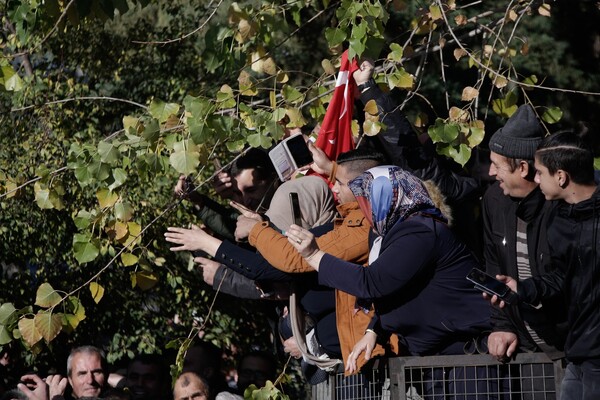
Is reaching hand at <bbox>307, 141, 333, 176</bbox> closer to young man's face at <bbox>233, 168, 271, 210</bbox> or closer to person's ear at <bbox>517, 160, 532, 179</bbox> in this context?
young man's face at <bbox>233, 168, 271, 210</bbox>

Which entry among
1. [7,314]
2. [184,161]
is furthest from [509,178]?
[7,314]

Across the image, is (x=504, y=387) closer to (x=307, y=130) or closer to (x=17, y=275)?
(x=307, y=130)

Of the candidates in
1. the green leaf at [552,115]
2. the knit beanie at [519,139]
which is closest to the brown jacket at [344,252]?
the knit beanie at [519,139]

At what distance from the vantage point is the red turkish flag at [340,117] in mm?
7004

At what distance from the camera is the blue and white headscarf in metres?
5.68

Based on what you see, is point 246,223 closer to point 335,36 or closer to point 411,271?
point 335,36

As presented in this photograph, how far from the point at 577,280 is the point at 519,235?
0.60 meters

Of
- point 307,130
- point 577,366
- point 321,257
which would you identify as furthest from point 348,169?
point 307,130

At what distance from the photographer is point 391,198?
5684 mm

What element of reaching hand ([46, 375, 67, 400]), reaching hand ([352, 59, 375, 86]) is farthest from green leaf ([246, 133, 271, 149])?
reaching hand ([46, 375, 67, 400])

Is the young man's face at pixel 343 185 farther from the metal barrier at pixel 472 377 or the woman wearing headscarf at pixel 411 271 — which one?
the metal barrier at pixel 472 377

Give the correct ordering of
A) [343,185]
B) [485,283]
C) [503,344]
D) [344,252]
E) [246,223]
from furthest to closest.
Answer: [246,223] < [343,185] < [344,252] < [503,344] < [485,283]

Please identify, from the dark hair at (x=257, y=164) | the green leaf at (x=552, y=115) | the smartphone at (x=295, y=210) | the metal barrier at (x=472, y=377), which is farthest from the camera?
the dark hair at (x=257, y=164)

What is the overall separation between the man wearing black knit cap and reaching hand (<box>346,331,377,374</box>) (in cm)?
61
